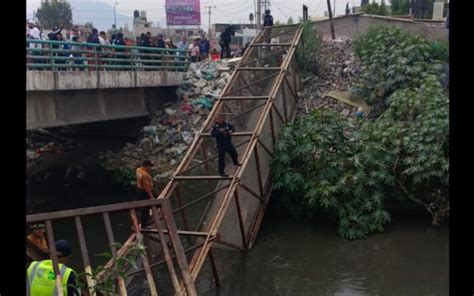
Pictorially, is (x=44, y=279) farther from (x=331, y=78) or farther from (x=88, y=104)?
(x=331, y=78)

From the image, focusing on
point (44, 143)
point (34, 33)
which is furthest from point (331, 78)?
point (44, 143)

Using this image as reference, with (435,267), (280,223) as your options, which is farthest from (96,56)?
(435,267)

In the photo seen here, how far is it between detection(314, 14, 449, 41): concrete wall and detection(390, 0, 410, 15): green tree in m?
8.49

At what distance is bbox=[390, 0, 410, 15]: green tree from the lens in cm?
2880

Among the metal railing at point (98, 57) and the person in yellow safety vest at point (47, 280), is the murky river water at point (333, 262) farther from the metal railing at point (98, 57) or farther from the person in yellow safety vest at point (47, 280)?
the person in yellow safety vest at point (47, 280)

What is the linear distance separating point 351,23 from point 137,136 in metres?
10.1

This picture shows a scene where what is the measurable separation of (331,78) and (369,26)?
4.59 meters

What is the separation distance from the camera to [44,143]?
812 inches

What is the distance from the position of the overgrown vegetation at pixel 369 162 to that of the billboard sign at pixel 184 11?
24.7 meters

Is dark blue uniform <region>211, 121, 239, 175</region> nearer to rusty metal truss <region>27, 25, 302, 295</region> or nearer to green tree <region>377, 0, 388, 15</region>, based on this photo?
rusty metal truss <region>27, 25, 302, 295</region>

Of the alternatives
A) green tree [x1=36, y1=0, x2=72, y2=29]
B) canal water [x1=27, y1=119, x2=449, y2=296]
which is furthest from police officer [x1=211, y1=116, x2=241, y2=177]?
green tree [x1=36, y1=0, x2=72, y2=29]
